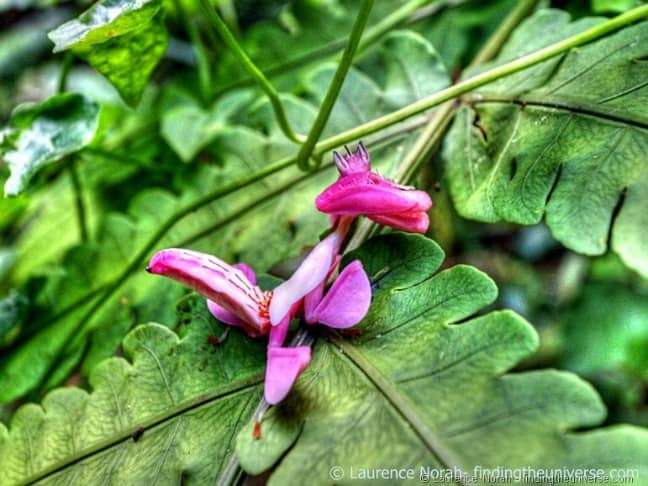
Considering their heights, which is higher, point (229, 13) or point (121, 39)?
point (121, 39)

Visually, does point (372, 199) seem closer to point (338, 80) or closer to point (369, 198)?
point (369, 198)

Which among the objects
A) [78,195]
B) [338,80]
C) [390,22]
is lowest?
[78,195]

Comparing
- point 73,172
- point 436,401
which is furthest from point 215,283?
point 73,172

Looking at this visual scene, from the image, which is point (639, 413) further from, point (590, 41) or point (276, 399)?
point (276, 399)

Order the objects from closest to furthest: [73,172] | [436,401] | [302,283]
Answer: [436,401] → [302,283] → [73,172]

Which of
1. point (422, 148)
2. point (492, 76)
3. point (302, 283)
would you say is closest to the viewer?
point (302, 283)

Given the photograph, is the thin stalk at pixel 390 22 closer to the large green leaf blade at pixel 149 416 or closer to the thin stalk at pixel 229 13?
the thin stalk at pixel 229 13

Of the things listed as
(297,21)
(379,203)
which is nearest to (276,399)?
(379,203)

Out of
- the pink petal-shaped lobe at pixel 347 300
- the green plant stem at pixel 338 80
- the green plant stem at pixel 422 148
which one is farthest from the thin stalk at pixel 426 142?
the pink petal-shaped lobe at pixel 347 300
